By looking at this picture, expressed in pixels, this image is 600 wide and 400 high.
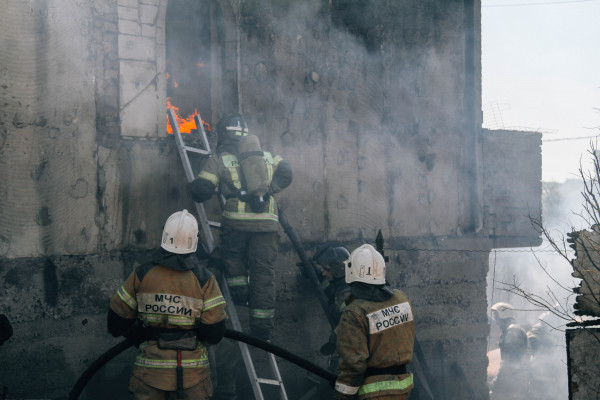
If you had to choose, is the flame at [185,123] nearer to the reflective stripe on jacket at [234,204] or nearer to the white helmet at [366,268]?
the reflective stripe on jacket at [234,204]

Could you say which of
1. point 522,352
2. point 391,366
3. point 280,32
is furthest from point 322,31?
point 522,352

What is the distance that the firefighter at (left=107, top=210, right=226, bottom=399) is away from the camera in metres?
4.07

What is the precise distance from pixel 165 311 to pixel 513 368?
14.5 m

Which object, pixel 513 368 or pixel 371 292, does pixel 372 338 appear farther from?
pixel 513 368

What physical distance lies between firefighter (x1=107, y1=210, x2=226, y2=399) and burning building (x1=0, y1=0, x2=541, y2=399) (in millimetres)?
1813

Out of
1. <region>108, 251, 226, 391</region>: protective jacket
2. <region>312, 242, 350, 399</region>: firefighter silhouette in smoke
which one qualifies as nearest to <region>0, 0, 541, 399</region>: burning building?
<region>312, 242, 350, 399</region>: firefighter silhouette in smoke

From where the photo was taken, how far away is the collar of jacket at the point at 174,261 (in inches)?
161

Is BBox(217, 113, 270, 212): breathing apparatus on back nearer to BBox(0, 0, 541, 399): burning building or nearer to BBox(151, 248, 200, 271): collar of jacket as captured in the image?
BBox(0, 0, 541, 399): burning building

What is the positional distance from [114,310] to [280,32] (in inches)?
165

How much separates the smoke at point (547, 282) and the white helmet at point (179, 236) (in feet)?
12.4

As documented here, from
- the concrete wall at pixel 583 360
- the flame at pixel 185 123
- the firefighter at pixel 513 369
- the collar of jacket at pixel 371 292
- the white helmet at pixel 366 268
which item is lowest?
the firefighter at pixel 513 369

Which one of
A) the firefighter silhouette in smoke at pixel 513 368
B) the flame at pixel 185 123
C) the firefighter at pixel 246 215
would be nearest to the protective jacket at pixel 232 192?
the firefighter at pixel 246 215

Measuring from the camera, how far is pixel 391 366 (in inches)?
157

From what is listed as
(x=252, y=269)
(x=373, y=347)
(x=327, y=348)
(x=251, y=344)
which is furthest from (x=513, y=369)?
(x=373, y=347)
